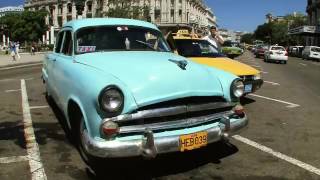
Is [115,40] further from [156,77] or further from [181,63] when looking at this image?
[156,77]

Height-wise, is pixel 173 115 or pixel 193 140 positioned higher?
pixel 173 115

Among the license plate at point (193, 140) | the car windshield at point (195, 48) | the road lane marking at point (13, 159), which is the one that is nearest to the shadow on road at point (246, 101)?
the car windshield at point (195, 48)

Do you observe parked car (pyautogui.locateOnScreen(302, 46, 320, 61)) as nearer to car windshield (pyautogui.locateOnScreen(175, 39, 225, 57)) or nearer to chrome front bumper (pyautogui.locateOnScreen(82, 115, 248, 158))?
car windshield (pyautogui.locateOnScreen(175, 39, 225, 57))

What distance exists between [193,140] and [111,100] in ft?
3.33

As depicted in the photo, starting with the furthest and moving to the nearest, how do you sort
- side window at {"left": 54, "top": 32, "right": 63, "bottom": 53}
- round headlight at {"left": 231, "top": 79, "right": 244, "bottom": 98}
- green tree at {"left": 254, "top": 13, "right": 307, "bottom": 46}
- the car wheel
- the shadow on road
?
green tree at {"left": 254, "top": 13, "right": 307, "bottom": 46} → the shadow on road → side window at {"left": 54, "top": 32, "right": 63, "bottom": 53} → round headlight at {"left": 231, "top": 79, "right": 244, "bottom": 98} → the car wheel

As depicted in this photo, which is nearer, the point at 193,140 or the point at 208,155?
the point at 193,140

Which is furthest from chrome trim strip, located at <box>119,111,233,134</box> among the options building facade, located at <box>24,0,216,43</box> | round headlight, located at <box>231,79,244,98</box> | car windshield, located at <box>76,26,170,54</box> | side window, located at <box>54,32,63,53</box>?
building facade, located at <box>24,0,216,43</box>

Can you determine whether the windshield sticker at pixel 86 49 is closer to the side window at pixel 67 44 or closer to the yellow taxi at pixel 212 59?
the side window at pixel 67 44

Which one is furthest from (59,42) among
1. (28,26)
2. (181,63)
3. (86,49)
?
(28,26)

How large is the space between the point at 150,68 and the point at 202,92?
2.32 ft

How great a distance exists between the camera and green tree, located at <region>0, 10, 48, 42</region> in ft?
388

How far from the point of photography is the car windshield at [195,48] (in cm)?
1153

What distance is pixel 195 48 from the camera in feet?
38.7

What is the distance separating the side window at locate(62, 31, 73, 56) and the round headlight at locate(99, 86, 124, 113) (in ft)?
6.84
